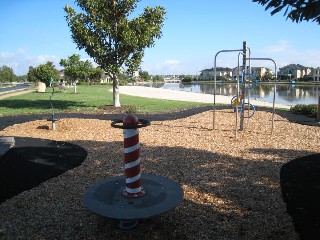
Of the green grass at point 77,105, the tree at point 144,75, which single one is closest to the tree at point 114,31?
the green grass at point 77,105

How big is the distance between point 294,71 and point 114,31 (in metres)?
126

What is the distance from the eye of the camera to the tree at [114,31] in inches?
702

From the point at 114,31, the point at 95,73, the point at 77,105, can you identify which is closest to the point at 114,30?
the point at 114,31

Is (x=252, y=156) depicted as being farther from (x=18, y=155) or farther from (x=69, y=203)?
(x=18, y=155)

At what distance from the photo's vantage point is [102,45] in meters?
18.6

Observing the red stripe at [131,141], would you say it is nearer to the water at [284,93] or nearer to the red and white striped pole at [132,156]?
the red and white striped pole at [132,156]

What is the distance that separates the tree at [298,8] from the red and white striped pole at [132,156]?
254cm

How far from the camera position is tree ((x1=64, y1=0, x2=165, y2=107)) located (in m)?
17.8

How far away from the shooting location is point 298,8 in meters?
4.03

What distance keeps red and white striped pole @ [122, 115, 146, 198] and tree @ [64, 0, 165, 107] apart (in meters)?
14.4

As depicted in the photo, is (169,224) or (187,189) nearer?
(169,224)

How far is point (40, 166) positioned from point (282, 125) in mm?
10042

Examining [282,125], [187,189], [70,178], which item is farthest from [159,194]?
[282,125]

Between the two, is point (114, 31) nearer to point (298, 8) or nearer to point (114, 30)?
point (114, 30)
